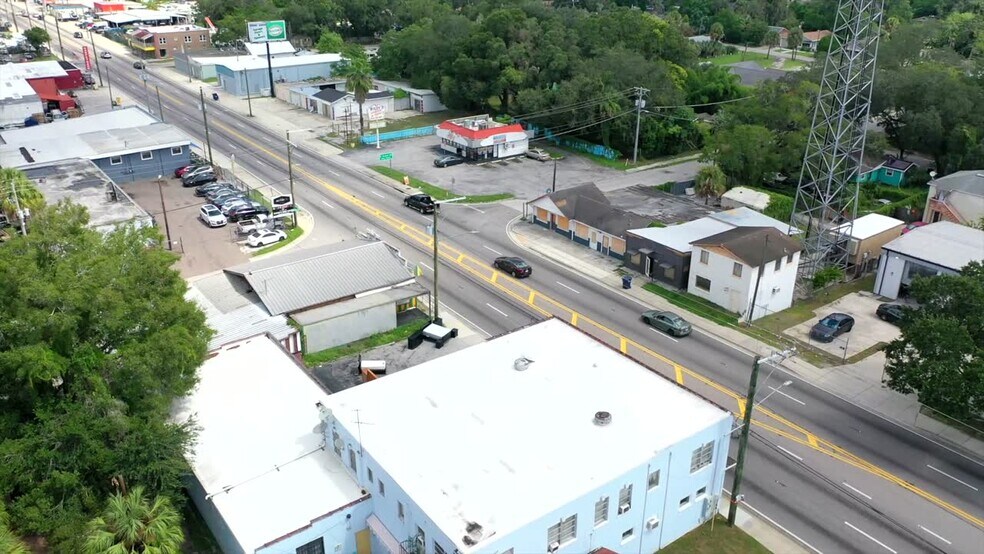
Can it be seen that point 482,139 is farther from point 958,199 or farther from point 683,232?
point 958,199

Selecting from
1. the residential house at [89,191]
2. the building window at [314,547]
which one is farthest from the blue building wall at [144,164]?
the building window at [314,547]

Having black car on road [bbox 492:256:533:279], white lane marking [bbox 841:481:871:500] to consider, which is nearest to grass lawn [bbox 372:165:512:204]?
black car on road [bbox 492:256:533:279]

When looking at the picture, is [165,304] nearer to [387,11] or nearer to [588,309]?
[588,309]

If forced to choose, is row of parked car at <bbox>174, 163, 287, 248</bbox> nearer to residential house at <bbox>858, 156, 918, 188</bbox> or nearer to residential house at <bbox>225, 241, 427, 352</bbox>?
residential house at <bbox>225, 241, 427, 352</bbox>

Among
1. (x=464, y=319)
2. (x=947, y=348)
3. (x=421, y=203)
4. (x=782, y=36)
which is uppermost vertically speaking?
(x=782, y=36)

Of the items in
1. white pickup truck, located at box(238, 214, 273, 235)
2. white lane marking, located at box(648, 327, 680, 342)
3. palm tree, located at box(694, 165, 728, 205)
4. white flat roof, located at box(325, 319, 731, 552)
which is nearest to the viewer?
white flat roof, located at box(325, 319, 731, 552)

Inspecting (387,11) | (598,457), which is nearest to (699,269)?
(598,457)

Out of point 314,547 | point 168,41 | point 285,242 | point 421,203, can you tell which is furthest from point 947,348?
point 168,41
